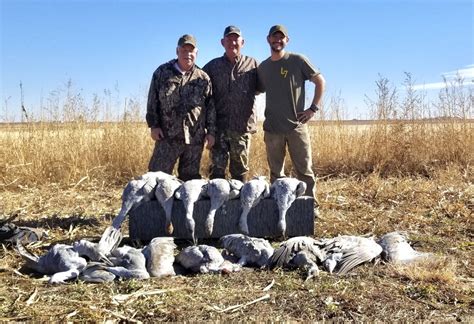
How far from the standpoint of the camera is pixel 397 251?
498cm

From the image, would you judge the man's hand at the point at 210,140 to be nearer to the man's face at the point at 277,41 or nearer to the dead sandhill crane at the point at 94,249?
the man's face at the point at 277,41

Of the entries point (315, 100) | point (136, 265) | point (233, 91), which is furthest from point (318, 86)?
point (136, 265)

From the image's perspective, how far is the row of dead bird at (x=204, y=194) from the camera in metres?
5.43

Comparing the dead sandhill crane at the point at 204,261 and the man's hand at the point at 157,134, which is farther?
the man's hand at the point at 157,134

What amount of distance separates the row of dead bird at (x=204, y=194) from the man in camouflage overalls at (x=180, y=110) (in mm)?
808

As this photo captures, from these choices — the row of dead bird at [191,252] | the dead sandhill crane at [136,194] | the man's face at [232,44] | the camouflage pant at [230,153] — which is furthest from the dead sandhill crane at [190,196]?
the man's face at [232,44]

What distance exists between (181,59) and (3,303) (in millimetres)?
3547

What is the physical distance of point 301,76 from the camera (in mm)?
6527

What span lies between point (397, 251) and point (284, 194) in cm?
133

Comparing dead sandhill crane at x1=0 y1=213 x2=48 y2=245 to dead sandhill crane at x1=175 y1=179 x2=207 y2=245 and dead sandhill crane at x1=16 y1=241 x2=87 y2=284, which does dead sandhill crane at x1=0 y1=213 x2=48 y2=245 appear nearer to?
dead sandhill crane at x1=16 y1=241 x2=87 y2=284

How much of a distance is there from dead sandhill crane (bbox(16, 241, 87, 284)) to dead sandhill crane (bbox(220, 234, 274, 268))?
1391 millimetres

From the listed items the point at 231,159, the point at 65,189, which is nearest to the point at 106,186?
the point at 65,189

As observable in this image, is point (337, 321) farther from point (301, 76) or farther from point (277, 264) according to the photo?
point (301, 76)

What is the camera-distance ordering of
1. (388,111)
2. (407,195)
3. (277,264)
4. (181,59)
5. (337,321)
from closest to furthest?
1. (337,321)
2. (277,264)
3. (181,59)
4. (407,195)
5. (388,111)
